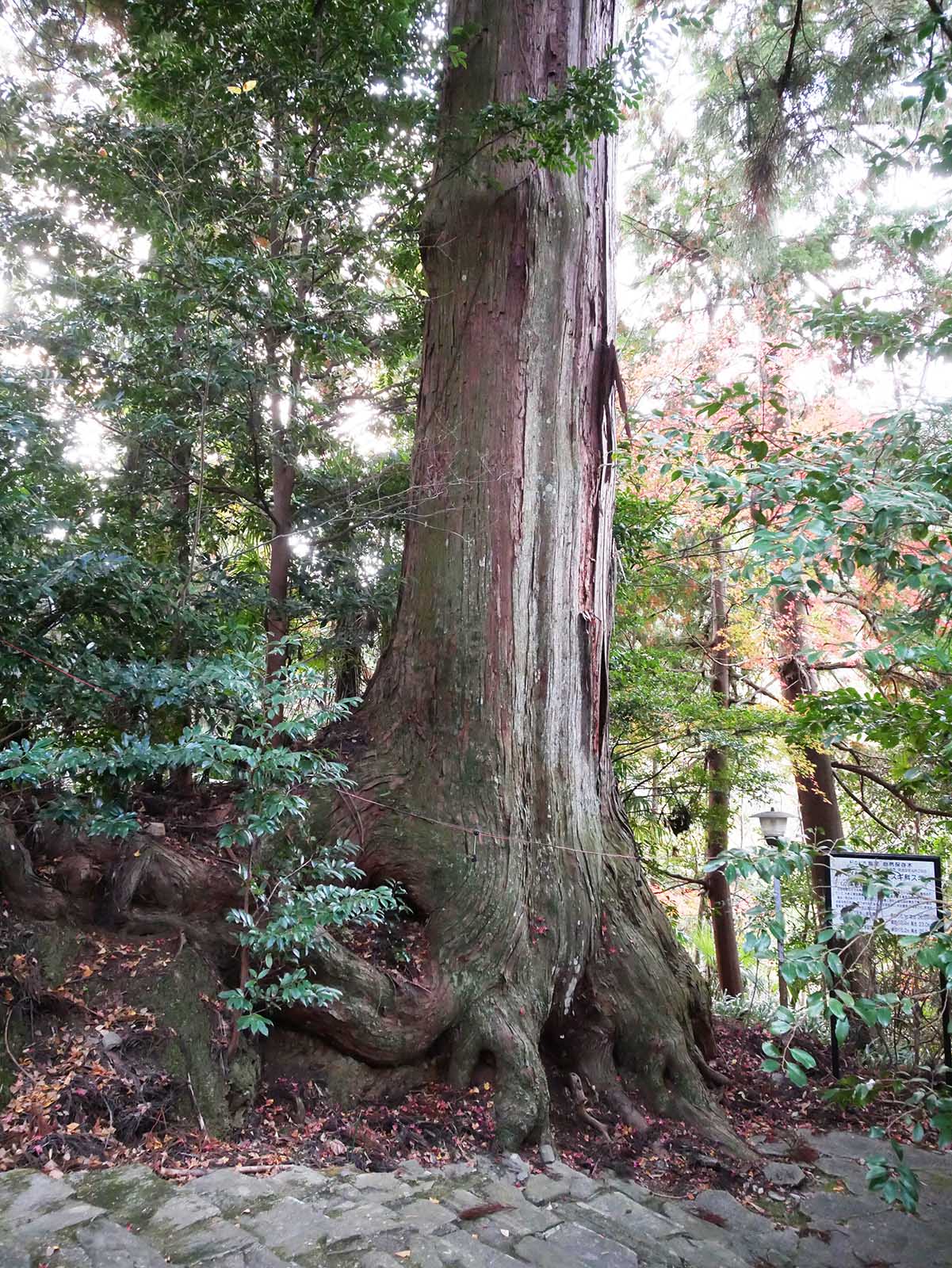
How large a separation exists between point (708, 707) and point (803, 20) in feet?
16.0

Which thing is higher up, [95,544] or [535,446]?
[535,446]

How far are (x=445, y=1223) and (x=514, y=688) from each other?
2017 millimetres

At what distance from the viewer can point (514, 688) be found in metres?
3.65

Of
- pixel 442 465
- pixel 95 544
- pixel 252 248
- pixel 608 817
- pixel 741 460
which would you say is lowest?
pixel 608 817

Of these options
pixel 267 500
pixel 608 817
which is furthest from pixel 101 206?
pixel 608 817

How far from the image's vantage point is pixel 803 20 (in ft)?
18.3

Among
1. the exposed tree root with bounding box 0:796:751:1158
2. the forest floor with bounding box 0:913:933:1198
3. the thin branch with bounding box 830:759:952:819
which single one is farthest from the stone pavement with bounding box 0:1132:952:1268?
the thin branch with bounding box 830:759:952:819

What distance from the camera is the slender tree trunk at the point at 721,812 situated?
6.84 meters

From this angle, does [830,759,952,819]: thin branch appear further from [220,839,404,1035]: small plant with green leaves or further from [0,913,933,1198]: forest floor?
[220,839,404,1035]: small plant with green leaves

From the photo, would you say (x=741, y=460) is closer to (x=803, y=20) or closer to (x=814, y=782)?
(x=803, y=20)

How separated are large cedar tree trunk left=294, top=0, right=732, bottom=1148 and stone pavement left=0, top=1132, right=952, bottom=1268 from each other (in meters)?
0.46

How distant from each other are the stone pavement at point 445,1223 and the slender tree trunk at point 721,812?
3.85 meters

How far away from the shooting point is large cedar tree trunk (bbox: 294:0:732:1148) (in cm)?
325

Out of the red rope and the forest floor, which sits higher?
the red rope
